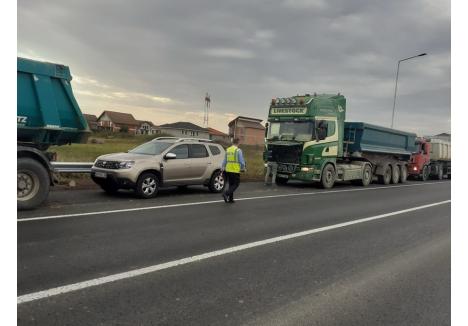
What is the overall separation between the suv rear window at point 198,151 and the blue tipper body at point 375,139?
8862mm

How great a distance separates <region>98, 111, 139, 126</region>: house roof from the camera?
102 m

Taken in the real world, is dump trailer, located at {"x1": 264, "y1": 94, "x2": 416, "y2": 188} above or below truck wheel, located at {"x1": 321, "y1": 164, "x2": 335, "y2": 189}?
above

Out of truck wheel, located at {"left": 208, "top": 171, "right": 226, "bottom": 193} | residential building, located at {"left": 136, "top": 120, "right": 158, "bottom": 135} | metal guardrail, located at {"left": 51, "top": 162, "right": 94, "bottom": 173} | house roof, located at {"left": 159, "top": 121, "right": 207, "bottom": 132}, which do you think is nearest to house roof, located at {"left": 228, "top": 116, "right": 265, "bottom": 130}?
house roof, located at {"left": 159, "top": 121, "right": 207, "bottom": 132}

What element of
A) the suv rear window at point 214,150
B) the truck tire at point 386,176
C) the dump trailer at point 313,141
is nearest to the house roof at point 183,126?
the truck tire at point 386,176

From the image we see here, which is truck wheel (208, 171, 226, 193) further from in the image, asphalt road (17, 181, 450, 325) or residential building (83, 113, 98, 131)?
residential building (83, 113, 98, 131)

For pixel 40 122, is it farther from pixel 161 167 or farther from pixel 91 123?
pixel 91 123

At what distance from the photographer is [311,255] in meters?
6.05

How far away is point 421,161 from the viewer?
87.6 ft

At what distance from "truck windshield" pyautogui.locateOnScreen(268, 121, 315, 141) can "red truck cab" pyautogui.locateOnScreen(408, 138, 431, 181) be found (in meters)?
12.7

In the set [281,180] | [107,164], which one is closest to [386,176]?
[281,180]

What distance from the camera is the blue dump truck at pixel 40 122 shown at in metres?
8.73

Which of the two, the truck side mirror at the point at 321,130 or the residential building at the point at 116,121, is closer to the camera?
the truck side mirror at the point at 321,130

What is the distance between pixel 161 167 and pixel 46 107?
11.0 ft

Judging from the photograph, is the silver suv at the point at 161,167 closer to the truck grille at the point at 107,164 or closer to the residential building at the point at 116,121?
the truck grille at the point at 107,164
